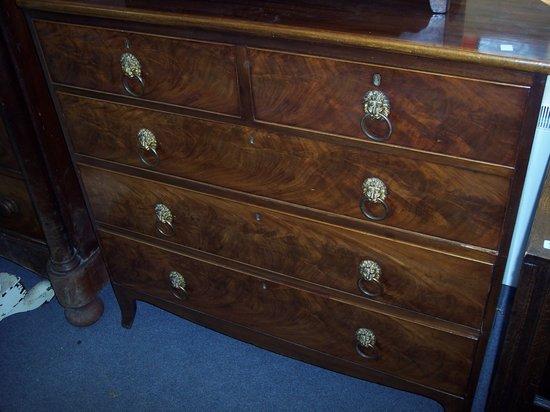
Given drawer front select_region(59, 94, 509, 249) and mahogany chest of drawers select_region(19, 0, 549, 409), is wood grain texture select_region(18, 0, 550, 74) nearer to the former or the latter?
mahogany chest of drawers select_region(19, 0, 549, 409)

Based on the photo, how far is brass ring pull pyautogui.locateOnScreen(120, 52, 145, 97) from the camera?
121cm

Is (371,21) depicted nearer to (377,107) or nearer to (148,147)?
(377,107)

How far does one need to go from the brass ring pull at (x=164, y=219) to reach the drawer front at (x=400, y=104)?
1.43ft

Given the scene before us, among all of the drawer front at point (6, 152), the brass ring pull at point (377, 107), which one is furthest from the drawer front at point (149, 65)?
the drawer front at point (6, 152)

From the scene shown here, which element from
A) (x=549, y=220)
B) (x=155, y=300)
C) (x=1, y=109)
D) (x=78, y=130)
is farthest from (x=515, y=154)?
(x=1, y=109)

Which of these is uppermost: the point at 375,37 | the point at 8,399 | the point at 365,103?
the point at 375,37

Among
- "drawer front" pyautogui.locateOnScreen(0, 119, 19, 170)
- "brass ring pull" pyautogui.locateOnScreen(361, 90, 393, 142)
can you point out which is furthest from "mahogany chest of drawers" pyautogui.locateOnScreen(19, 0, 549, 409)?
"drawer front" pyautogui.locateOnScreen(0, 119, 19, 170)

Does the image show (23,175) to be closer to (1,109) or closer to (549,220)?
(1,109)

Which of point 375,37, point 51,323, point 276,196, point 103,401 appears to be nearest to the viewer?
point 375,37

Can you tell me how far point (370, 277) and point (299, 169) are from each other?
0.92 feet

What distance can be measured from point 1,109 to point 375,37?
3.45ft

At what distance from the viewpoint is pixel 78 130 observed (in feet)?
4.65

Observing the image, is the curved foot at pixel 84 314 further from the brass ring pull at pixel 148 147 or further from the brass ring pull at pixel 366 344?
the brass ring pull at pixel 366 344

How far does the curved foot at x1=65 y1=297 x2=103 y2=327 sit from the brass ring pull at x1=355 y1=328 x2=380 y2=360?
0.92 meters
